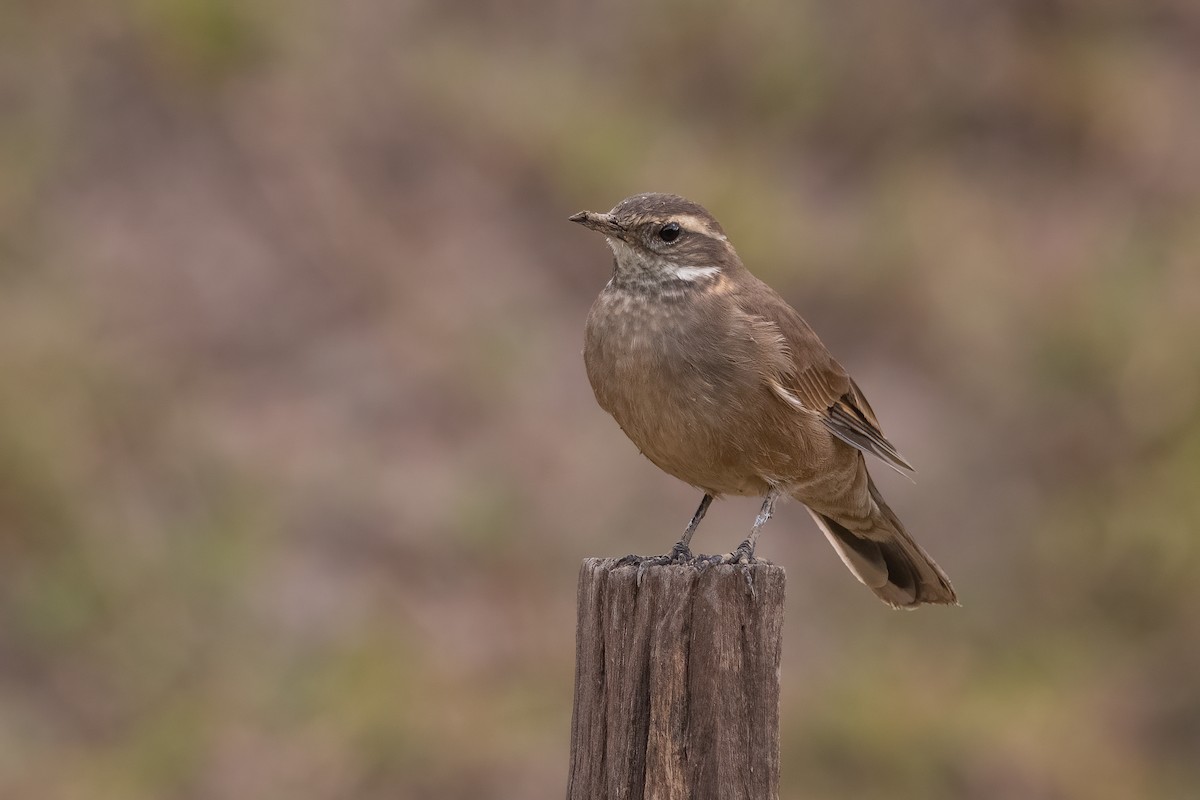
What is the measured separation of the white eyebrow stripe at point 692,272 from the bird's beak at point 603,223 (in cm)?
28

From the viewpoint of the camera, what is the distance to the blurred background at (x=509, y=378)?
10445 millimetres

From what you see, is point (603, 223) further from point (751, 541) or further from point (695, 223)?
point (751, 541)

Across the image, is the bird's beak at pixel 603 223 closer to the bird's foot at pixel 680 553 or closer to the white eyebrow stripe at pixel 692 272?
the white eyebrow stripe at pixel 692 272

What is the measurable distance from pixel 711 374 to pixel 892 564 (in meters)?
1.72

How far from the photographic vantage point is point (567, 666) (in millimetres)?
10961

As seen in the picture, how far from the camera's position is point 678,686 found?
4.59 meters

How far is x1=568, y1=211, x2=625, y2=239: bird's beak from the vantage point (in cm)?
640

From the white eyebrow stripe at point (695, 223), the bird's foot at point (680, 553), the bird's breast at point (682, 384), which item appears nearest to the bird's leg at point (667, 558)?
the bird's foot at point (680, 553)

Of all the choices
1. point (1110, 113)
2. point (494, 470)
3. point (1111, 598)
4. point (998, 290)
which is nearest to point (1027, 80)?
point (1110, 113)

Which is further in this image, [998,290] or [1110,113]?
[1110,113]

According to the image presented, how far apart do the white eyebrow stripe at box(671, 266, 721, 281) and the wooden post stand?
200 centimetres

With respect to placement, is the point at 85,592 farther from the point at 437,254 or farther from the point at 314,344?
the point at 437,254

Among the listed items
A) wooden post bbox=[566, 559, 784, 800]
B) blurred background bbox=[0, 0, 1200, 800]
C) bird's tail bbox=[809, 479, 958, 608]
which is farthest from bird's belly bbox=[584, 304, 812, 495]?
blurred background bbox=[0, 0, 1200, 800]

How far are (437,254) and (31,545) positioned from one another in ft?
14.1
